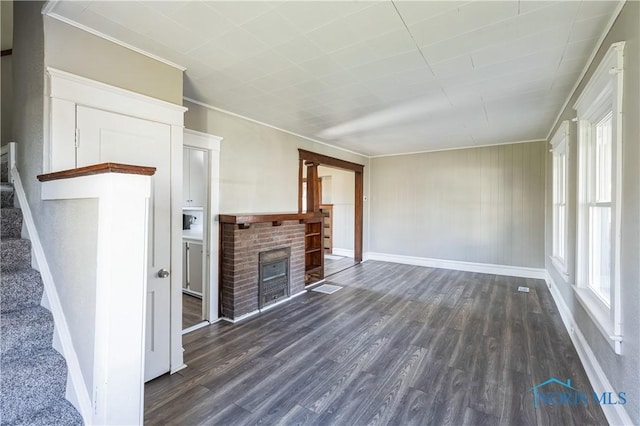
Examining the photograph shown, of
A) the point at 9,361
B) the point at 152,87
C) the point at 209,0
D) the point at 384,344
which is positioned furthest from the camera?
the point at 384,344

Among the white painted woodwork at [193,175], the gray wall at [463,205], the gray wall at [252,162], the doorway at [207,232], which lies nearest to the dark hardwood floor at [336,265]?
the gray wall at [463,205]

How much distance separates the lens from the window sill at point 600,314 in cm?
180

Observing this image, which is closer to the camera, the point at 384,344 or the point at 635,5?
the point at 635,5

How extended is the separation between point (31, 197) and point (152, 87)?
120 cm

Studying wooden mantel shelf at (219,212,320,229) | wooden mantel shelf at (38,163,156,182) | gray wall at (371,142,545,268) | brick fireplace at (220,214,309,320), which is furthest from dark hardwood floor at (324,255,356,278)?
wooden mantel shelf at (38,163,156,182)

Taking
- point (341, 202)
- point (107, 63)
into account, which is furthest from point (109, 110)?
point (341, 202)

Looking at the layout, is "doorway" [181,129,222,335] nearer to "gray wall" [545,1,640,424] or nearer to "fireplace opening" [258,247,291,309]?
"fireplace opening" [258,247,291,309]

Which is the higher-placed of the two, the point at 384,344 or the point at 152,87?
the point at 152,87

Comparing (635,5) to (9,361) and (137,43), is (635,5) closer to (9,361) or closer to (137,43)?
(137,43)

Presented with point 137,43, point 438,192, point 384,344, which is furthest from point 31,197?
point 438,192

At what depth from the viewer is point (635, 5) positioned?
1599 mm

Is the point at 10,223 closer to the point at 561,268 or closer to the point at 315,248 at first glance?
the point at 315,248

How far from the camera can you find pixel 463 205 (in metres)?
6.27

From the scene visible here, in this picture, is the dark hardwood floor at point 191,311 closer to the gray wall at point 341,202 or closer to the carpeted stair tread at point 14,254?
the carpeted stair tread at point 14,254
